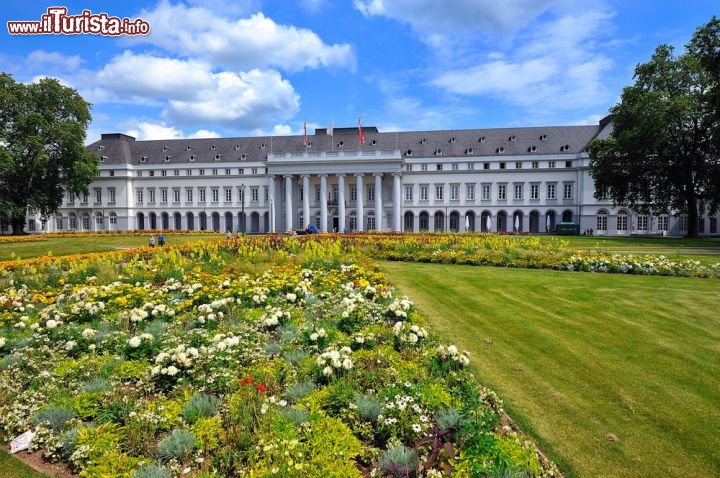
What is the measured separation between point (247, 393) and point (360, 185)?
57590mm

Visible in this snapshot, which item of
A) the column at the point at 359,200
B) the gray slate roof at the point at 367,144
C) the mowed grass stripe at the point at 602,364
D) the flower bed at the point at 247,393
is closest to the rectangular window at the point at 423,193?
the gray slate roof at the point at 367,144

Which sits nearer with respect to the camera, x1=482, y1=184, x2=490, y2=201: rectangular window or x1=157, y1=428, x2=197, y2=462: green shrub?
x1=157, y1=428, x2=197, y2=462: green shrub

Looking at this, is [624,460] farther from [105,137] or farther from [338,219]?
[105,137]

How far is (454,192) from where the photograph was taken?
65.1 meters

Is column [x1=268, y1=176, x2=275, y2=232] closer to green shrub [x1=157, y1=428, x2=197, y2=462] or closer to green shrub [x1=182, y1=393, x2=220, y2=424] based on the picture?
green shrub [x1=182, y1=393, x2=220, y2=424]

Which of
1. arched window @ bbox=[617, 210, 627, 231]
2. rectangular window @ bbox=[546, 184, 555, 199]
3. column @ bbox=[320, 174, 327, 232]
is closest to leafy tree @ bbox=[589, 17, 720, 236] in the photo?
arched window @ bbox=[617, 210, 627, 231]

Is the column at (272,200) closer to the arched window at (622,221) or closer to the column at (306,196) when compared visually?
the column at (306,196)

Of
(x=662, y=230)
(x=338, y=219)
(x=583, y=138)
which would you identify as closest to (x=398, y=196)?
(x=338, y=219)

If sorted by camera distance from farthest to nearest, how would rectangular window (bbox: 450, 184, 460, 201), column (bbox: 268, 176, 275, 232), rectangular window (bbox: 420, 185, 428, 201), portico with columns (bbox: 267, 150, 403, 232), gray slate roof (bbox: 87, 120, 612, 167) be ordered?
rectangular window (bbox: 420, 185, 428, 201) → rectangular window (bbox: 450, 184, 460, 201) → gray slate roof (bbox: 87, 120, 612, 167) → column (bbox: 268, 176, 275, 232) → portico with columns (bbox: 267, 150, 403, 232)

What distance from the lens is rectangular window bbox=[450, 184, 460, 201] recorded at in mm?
65000

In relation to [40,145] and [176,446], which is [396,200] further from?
[176,446]

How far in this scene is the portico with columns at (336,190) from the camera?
6106cm

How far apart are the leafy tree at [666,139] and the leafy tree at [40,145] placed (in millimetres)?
60071

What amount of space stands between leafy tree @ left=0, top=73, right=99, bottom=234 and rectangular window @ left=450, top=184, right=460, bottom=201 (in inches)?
2011
